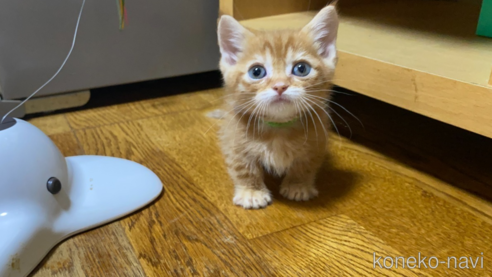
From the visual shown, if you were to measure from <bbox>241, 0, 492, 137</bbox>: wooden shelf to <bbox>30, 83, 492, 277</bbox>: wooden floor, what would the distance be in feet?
0.64

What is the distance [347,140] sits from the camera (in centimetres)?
114

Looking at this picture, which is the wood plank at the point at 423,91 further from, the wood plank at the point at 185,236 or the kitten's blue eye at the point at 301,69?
the wood plank at the point at 185,236

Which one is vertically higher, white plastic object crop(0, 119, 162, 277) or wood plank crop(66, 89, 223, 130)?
white plastic object crop(0, 119, 162, 277)

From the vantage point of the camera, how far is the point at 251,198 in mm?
821

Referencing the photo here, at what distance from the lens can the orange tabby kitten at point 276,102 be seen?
73 centimetres

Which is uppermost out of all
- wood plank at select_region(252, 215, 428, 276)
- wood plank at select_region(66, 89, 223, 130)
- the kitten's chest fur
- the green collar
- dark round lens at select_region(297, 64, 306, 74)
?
dark round lens at select_region(297, 64, 306, 74)

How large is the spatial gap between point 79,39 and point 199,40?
397 mm

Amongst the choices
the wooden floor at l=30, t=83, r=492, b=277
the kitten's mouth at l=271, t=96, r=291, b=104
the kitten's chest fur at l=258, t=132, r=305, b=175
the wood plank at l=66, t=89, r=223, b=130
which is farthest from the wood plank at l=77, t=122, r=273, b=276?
the wood plank at l=66, t=89, r=223, b=130

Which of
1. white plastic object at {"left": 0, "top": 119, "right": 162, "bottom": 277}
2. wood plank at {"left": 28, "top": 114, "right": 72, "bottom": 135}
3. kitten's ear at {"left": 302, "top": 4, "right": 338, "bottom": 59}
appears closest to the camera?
white plastic object at {"left": 0, "top": 119, "right": 162, "bottom": 277}

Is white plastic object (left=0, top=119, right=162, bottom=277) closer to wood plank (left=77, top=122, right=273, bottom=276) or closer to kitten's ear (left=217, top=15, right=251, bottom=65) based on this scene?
wood plank (left=77, top=122, right=273, bottom=276)

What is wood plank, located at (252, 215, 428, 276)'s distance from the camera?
648mm

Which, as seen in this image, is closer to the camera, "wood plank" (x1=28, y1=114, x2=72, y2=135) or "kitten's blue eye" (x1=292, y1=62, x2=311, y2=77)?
"kitten's blue eye" (x1=292, y1=62, x2=311, y2=77)

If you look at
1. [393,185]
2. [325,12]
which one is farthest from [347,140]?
[325,12]

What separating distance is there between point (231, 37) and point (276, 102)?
0.18 metres
